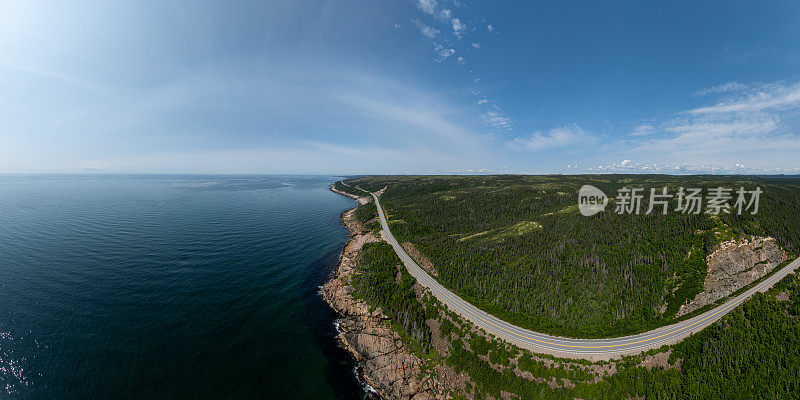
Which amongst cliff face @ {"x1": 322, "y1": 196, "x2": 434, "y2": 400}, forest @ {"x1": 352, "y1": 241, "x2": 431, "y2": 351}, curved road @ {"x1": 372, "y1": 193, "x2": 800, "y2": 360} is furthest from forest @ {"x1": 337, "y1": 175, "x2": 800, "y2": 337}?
cliff face @ {"x1": 322, "y1": 196, "x2": 434, "y2": 400}

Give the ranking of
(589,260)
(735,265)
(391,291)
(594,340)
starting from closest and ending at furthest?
(594,340)
(391,291)
(735,265)
(589,260)

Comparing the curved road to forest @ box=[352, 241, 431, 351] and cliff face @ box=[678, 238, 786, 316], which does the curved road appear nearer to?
cliff face @ box=[678, 238, 786, 316]

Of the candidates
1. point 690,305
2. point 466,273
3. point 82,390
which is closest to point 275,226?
point 82,390

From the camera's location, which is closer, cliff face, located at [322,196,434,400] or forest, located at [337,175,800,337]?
cliff face, located at [322,196,434,400]

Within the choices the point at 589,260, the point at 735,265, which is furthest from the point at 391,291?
the point at 735,265

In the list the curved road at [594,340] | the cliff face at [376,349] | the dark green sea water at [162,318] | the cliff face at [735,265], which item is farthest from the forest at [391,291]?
the cliff face at [735,265]

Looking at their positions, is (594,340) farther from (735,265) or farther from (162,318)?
(162,318)

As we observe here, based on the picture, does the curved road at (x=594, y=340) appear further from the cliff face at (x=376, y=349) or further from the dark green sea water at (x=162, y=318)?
the dark green sea water at (x=162, y=318)
